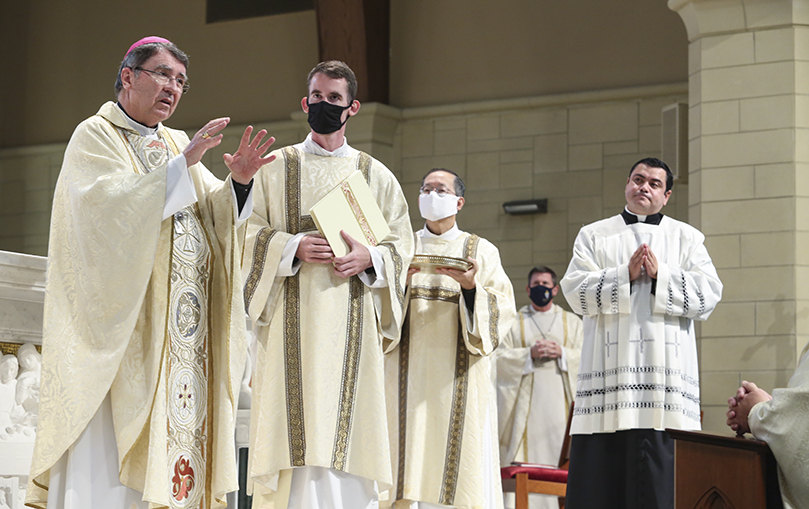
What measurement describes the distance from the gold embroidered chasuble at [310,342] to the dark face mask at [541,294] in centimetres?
384

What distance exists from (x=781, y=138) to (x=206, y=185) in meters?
4.62

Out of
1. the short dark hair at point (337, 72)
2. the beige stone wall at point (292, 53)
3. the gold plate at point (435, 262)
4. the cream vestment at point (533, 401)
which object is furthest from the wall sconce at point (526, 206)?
the short dark hair at point (337, 72)

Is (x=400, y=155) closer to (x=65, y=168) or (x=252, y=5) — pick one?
(x=252, y=5)

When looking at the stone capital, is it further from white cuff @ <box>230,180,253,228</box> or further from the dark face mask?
white cuff @ <box>230,180,253,228</box>

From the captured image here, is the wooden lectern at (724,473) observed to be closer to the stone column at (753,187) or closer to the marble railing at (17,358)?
the marble railing at (17,358)

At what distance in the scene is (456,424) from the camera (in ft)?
→ 16.1

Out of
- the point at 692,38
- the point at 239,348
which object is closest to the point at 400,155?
the point at 692,38

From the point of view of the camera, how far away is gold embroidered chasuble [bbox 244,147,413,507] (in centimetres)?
386

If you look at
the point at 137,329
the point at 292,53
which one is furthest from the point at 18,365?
the point at 292,53

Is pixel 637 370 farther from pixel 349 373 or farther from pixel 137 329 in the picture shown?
pixel 137 329

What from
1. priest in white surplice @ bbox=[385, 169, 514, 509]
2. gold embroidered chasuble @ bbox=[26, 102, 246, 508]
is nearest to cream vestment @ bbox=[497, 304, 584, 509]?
priest in white surplice @ bbox=[385, 169, 514, 509]

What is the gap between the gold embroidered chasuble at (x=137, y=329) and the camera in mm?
3139

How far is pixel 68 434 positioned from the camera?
10.1 ft

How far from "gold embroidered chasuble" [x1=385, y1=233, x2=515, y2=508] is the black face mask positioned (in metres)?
1.01
